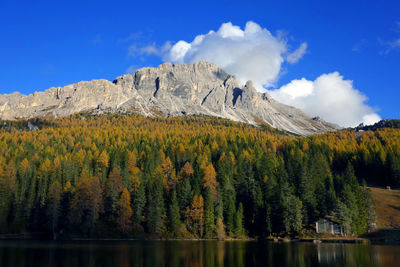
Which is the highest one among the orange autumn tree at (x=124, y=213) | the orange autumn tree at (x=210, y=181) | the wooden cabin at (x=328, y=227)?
the orange autumn tree at (x=210, y=181)

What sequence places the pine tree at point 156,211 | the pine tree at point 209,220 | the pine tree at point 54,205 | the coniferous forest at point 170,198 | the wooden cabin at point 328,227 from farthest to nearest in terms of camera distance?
the pine tree at point 54,205, the coniferous forest at point 170,198, the pine tree at point 209,220, the pine tree at point 156,211, the wooden cabin at point 328,227

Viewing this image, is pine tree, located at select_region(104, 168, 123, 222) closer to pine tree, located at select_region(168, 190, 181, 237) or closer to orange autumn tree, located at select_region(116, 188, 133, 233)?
orange autumn tree, located at select_region(116, 188, 133, 233)

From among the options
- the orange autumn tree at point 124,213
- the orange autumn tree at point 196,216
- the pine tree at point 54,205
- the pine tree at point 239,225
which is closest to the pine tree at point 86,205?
the pine tree at point 54,205

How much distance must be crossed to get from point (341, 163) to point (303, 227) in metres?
69.5

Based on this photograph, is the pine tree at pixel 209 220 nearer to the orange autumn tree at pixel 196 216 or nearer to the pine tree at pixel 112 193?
the orange autumn tree at pixel 196 216

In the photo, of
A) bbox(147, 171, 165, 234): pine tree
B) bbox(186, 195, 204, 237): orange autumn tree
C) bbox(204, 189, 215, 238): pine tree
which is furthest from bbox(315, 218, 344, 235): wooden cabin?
bbox(147, 171, 165, 234): pine tree

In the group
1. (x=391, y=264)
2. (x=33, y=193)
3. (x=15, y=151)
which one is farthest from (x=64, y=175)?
(x=391, y=264)

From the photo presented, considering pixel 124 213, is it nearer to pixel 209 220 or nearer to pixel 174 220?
pixel 174 220

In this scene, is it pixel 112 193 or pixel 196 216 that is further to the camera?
pixel 112 193

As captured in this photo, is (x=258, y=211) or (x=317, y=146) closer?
(x=258, y=211)

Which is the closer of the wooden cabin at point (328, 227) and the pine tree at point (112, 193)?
the wooden cabin at point (328, 227)

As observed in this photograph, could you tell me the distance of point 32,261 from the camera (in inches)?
1657

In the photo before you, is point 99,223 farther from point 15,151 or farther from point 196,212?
point 15,151

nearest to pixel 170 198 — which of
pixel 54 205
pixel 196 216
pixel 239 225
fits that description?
pixel 196 216
